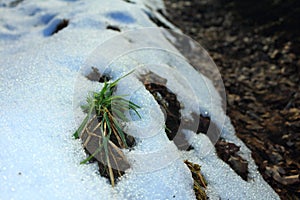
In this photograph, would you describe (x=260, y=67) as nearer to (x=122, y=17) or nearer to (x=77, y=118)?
(x=122, y=17)

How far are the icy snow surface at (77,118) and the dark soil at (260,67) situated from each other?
235mm

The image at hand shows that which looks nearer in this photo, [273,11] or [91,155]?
[91,155]

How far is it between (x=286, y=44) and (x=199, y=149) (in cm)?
215

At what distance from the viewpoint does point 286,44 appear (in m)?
3.58

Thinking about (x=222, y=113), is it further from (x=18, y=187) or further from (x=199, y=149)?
(x=18, y=187)

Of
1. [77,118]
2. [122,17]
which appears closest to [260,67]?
[122,17]

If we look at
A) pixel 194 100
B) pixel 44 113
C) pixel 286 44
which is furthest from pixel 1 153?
pixel 286 44

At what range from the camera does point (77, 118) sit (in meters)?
1.88

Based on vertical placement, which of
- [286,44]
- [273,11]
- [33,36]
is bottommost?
[33,36]

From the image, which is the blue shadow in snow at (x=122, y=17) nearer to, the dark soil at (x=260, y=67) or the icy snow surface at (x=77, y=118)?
the icy snow surface at (x=77, y=118)

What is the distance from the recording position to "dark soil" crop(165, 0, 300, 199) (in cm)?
252

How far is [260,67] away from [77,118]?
2.44 m

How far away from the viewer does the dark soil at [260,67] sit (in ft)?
8.25

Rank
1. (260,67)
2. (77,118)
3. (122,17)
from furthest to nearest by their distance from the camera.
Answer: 1. (260,67)
2. (122,17)
3. (77,118)
